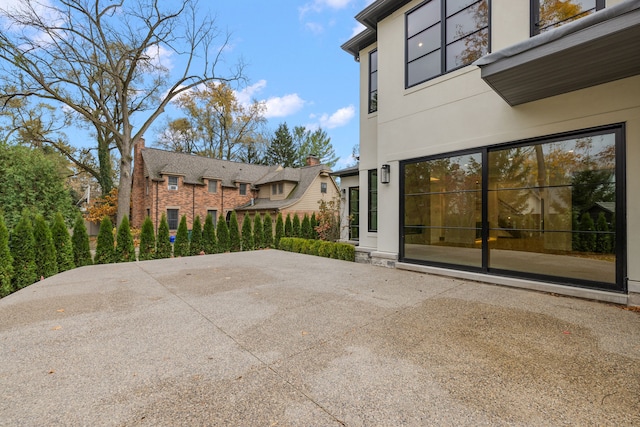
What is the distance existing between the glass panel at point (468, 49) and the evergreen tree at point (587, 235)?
3320 mm

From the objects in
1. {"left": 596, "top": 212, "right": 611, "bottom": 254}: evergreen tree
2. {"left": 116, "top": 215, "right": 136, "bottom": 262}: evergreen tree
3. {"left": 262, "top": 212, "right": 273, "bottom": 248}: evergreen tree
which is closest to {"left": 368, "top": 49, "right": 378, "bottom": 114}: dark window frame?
{"left": 596, "top": 212, "right": 611, "bottom": 254}: evergreen tree

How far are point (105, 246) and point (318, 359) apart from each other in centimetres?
777

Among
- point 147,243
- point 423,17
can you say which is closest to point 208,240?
point 147,243

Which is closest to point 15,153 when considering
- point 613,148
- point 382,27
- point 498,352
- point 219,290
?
point 219,290

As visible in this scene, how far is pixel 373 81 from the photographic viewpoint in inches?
292

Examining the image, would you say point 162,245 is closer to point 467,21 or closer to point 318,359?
point 318,359

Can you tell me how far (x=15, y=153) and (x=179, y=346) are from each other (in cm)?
1549

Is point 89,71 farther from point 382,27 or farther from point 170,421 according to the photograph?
point 170,421

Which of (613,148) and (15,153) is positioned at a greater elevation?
(15,153)

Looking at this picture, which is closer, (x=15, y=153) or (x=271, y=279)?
(x=271, y=279)

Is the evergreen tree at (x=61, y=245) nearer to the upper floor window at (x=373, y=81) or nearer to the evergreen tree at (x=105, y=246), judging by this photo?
the evergreen tree at (x=105, y=246)

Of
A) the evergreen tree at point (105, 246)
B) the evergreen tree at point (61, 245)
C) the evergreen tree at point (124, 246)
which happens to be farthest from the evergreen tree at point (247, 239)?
the evergreen tree at point (61, 245)

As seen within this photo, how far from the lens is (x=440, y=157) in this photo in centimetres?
539

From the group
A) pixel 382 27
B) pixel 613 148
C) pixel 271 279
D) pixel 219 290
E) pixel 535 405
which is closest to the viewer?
pixel 535 405
